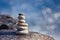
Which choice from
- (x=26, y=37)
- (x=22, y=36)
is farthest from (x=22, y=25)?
(x=26, y=37)

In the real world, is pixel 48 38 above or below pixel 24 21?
below

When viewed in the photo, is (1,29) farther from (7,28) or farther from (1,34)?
(1,34)

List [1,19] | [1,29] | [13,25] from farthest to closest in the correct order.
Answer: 1. [1,19]
2. [13,25]
3. [1,29]

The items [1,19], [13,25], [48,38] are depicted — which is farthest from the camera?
[1,19]

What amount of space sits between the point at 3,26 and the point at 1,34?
3.15 meters

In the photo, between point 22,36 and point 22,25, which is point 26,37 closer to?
point 22,36

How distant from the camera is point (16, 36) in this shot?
19828 mm

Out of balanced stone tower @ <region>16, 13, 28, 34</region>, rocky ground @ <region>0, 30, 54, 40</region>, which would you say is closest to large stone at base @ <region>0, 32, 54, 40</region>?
rocky ground @ <region>0, 30, 54, 40</region>

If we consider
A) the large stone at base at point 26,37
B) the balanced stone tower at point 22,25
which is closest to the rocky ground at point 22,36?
the large stone at base at point 26,37

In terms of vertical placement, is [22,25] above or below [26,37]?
above

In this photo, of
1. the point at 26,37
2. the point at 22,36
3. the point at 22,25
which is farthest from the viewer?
the point at 22,25

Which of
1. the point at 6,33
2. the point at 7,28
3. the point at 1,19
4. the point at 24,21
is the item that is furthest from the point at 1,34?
the point at 1,19

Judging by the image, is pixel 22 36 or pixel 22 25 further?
→ pixel 22 25

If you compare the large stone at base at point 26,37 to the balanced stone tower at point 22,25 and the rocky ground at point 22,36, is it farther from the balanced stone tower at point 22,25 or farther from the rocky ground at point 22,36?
the balanced stone tower at point 22,25
